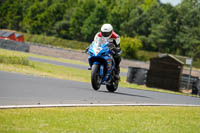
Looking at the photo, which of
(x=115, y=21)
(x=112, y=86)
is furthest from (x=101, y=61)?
(x=115, y=21)

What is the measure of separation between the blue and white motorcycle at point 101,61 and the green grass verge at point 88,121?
2884 mm

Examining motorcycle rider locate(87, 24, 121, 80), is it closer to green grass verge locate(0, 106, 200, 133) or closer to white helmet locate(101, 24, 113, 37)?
white helmet locate(101, 24, 113, 37)

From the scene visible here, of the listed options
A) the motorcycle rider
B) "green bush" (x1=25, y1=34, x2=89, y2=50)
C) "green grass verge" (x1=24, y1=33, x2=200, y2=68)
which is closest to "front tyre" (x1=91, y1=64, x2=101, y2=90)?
the motorcycle rider

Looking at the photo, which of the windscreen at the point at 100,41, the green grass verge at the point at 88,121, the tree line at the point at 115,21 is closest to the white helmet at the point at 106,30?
the windscreen at the point at 100,41

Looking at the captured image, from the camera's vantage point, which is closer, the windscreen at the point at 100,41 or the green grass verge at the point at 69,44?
the windscreen at the point at 100,41

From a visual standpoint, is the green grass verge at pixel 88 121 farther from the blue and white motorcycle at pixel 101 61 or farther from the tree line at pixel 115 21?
the tree line at pixel 115 21

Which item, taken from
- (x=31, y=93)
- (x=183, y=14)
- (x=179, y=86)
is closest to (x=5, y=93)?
(x=31, y=93)

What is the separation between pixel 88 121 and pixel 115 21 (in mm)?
83591

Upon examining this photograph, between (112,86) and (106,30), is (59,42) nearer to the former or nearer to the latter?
(112,86)

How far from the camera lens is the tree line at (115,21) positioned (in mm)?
79569

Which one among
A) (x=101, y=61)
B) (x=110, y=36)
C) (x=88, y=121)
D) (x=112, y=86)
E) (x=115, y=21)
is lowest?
(x=112, y=86)

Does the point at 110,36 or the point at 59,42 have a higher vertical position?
the point at 110,36

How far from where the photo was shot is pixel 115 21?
89.1 m

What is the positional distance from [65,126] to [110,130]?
0.71 meters
